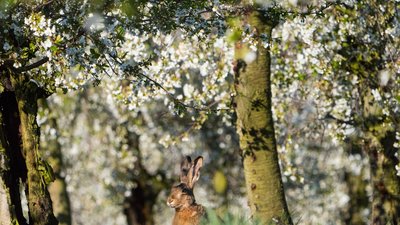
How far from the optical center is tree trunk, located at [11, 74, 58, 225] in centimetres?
1398

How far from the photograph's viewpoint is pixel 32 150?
14.2m

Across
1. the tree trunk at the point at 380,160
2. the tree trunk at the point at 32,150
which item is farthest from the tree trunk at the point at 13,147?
the tree trunk at the point at 380,160

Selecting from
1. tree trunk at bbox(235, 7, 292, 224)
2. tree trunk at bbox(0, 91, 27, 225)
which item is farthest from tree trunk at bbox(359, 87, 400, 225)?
tree trunk at bbox(0, 91, 27, 225)

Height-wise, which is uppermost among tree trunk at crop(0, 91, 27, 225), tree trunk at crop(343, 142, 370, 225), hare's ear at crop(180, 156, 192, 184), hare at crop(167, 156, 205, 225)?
tree trunk at crop(0, 91, 27, 225)

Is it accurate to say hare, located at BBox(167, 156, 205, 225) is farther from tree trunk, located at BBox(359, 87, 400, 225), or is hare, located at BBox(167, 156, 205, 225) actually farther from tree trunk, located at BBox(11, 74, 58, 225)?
tree trunk, located at BBox(359, 87, 400, 225)

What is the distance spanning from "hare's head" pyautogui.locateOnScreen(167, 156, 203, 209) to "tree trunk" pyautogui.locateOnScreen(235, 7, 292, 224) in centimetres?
240

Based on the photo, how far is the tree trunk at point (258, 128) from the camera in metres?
16.4

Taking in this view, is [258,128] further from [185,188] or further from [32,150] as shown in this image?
[32,150]

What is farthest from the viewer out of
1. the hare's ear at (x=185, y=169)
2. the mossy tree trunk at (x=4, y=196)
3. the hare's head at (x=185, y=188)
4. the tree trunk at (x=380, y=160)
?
the tree trunk at (x=380, y=160)

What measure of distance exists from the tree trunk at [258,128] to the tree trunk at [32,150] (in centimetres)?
399

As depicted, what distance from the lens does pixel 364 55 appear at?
18.7 metres

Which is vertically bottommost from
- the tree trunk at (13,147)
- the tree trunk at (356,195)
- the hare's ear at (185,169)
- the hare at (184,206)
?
the tree trunk at (356,195)

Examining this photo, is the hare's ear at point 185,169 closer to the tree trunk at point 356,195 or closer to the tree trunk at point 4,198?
the tree trunk at point 4,198

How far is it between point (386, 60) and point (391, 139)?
1987mm
